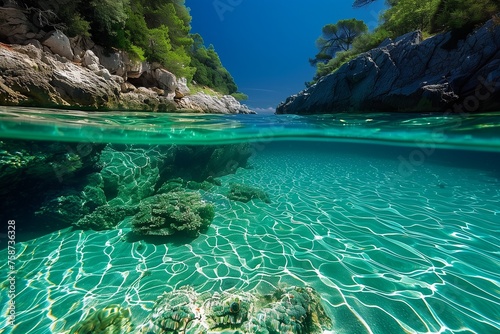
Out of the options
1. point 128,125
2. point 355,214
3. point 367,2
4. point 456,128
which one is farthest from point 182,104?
point 367,2

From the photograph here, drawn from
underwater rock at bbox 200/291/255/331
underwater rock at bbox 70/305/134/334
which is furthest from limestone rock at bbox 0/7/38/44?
underwater rock at bbox 200/291/255/331

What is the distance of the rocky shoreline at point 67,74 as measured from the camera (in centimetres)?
717

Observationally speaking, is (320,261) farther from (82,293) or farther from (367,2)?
(367,2)

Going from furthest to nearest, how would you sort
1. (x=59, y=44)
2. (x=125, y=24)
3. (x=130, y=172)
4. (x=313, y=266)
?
(x=125, y=24) < (x=59, y=44) < (x=130, y=172) < (x=313, y=266)

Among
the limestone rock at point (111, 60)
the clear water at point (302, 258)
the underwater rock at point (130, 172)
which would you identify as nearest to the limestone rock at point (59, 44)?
the limestone rock at point (111, 60)

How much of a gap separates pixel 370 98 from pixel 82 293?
47.7 ft

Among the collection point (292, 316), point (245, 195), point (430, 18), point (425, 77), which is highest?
point (430, 18)

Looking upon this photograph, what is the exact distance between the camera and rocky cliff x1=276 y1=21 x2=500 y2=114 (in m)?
8.35

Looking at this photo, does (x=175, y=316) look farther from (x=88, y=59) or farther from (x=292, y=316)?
(x=88, y=59)

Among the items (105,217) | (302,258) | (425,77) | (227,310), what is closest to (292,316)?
(227,310)

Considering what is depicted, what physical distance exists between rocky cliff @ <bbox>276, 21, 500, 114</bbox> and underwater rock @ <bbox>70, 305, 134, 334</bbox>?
1368 centimetres

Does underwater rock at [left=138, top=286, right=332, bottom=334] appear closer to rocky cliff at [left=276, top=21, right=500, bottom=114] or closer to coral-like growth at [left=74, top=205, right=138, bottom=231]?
coral-like growth at [left=74, top=205, right=138, bottom=231]

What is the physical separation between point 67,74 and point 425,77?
1679cm

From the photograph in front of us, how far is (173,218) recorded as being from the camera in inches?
252
